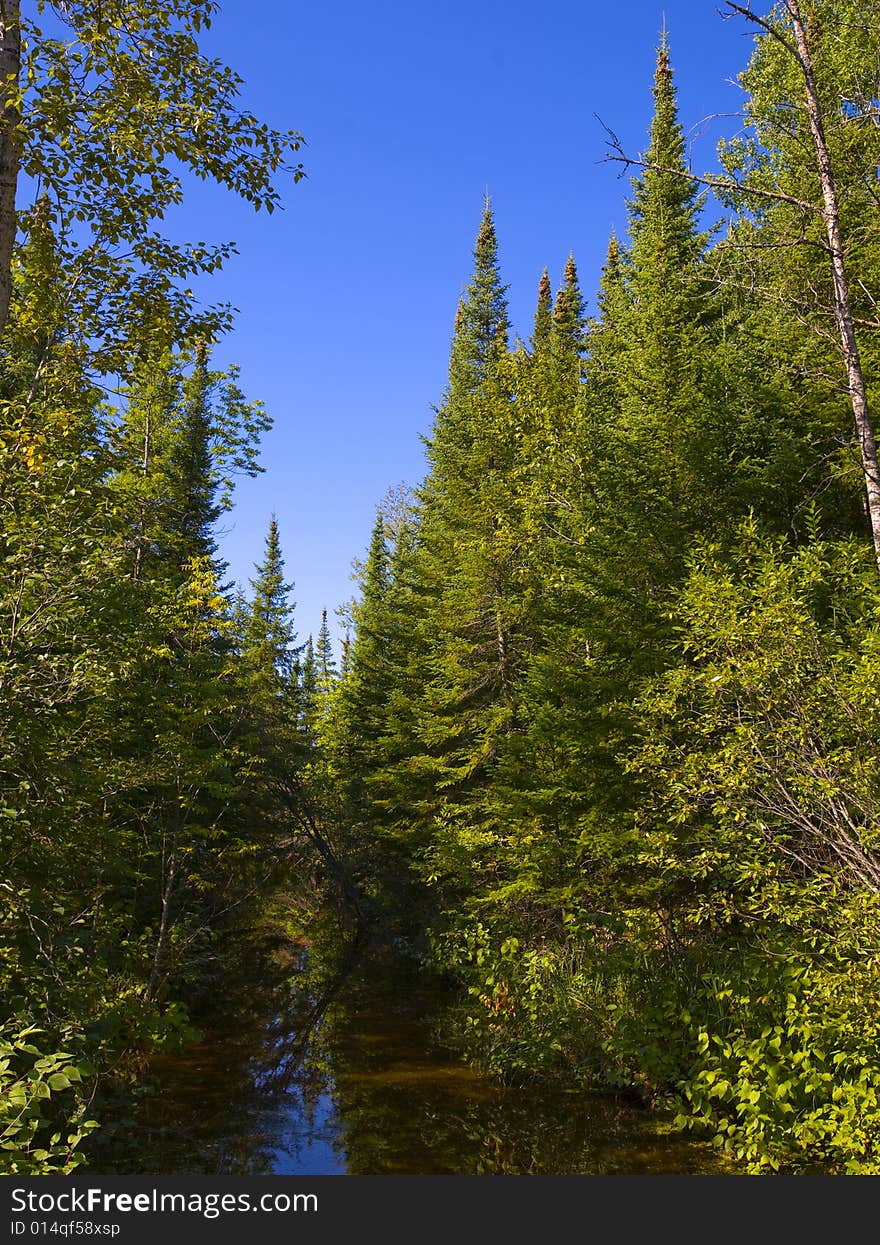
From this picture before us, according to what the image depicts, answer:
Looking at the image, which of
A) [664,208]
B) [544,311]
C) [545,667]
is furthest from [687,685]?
[544,311]

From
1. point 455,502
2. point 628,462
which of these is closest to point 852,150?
point 628,462

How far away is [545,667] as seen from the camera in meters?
14.8

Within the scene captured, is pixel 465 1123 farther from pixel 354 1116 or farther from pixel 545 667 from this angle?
pixel 545 667

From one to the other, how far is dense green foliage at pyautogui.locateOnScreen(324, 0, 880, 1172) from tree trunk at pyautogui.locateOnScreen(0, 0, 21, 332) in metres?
6.38

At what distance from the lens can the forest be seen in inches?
251

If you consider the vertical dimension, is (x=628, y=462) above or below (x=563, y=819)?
above

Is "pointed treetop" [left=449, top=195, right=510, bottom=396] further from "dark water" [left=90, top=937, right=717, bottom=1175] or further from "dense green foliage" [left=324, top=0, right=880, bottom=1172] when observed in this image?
"dark water" [left=90, top=937, right=717, bottom=1175]

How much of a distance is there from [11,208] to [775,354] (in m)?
12.3

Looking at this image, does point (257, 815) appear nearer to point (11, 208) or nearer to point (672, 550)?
point (672, 550)

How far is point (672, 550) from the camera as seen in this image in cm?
1274

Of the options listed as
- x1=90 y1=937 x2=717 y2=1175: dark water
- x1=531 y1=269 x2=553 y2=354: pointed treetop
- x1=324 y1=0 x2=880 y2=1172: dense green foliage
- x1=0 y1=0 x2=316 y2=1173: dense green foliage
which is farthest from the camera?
x1=531 y1=269 x2=553 y2=354: pointed treetop

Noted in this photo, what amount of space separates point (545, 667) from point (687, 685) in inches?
237

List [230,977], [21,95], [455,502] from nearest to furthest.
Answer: [21,95], [230,977], [455,502]

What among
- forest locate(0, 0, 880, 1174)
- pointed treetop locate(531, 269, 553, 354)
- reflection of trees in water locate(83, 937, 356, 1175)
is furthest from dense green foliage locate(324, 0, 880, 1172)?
pointed treetop locate(531, 269, 553, 354)
